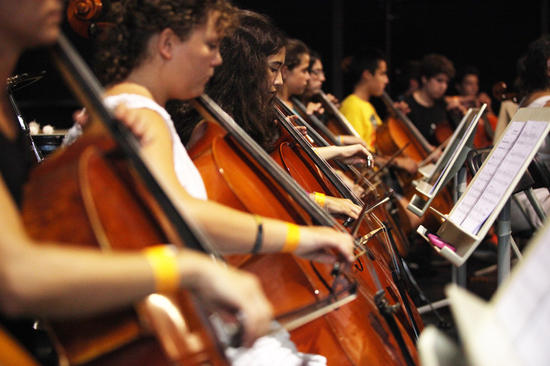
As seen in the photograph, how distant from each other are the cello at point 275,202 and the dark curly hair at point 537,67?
213cm

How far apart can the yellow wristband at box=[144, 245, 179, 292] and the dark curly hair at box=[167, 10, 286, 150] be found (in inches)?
32.5

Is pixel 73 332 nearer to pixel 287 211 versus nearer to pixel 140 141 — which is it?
pixel 140 141

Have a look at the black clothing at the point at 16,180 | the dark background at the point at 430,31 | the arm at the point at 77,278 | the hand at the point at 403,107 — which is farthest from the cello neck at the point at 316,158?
the dark background at the point at 430,31

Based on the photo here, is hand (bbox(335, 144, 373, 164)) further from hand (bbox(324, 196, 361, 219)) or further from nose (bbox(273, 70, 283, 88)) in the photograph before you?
hand (bbox(324, 196, 361, 219))

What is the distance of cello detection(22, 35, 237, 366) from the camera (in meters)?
0.78

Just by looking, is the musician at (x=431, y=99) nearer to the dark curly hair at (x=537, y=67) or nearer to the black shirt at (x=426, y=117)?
the black shirt at (x=426, y=117)

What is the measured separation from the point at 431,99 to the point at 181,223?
4204 millimetres

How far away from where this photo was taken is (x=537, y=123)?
1562mm

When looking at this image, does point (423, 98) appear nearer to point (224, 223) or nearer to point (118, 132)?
point (224, 223)

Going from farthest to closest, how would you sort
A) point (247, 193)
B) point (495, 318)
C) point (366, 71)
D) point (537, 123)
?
point (366, 71), point (537, 123), point (247, 193), point (495, 318)

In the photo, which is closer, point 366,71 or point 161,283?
point 161,283

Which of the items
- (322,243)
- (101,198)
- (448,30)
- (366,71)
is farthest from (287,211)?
(448,30)

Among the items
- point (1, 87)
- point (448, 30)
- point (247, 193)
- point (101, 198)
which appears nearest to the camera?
point (101, 198)

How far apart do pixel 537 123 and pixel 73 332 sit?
1.33m
